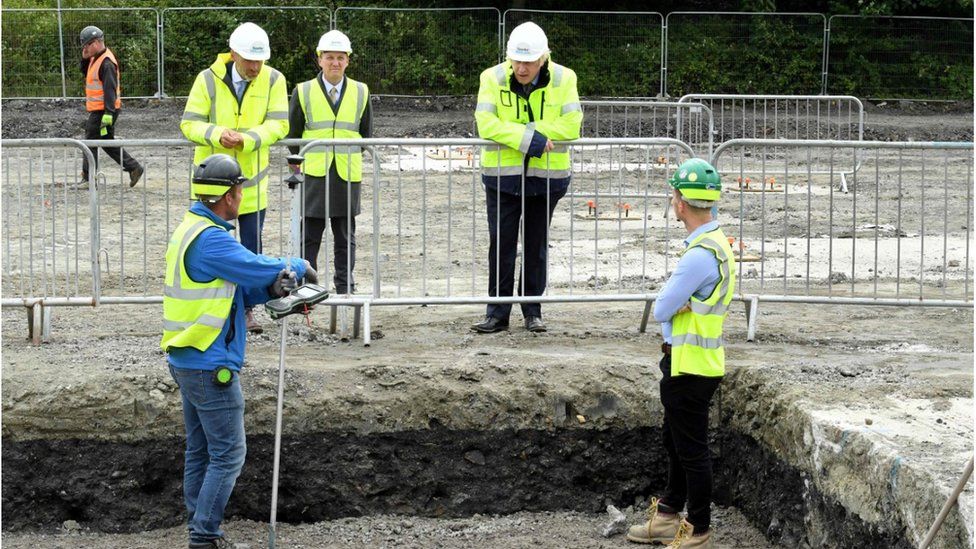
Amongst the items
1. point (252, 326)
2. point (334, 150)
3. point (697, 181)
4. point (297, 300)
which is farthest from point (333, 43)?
point (697, 181)

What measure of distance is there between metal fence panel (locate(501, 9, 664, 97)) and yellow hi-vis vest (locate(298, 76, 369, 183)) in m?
16.6

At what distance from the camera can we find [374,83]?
2561 cm

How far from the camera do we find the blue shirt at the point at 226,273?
649 cm

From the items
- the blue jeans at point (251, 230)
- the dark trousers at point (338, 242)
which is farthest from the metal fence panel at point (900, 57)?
the blue jeans at point (251, 230)

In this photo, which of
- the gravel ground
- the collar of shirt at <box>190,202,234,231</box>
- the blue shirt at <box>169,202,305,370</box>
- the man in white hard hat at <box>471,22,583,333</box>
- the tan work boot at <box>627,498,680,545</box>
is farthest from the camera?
the man in white hard hat at <box>471,22,583,333</box>

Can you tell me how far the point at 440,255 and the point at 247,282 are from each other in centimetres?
650

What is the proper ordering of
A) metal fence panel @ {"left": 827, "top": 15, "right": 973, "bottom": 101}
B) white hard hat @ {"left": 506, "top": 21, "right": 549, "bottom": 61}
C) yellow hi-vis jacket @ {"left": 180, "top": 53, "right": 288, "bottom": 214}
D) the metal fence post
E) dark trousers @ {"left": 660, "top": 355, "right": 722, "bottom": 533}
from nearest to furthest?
1. dark trousers @ {"left": 660, "top": 355, "right": 722, "bottom": 533}
2. white hard hat @ {"left": 506, "top": 21, "right": 549, "bottom": 61}
3. yellow hi-vis jacket @ {"left": 180, "top": 53, "right": 288, "bottom": 214}
4. the metal fence post
5. metal fence panel @ {"left": 827, "top": 15, "right": 973, "bottom": 101}

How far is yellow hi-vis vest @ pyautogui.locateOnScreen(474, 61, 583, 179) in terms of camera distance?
9.02 meters

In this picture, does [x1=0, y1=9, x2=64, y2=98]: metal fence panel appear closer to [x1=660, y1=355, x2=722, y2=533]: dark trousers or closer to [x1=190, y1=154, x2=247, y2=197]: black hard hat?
[x1=190, y1=154, x2=247, y2=197]: black hard hat

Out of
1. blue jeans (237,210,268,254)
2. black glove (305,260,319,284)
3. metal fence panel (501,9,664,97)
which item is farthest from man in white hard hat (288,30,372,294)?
metal fence panel (501,9,664,97)

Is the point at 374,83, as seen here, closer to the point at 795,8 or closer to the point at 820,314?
the point at 795,8

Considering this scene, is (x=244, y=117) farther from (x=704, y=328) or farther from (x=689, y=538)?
(x=689, y=538)

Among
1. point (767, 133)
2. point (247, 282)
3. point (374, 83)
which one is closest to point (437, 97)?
point (374, 83)

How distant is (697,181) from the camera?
654cm
